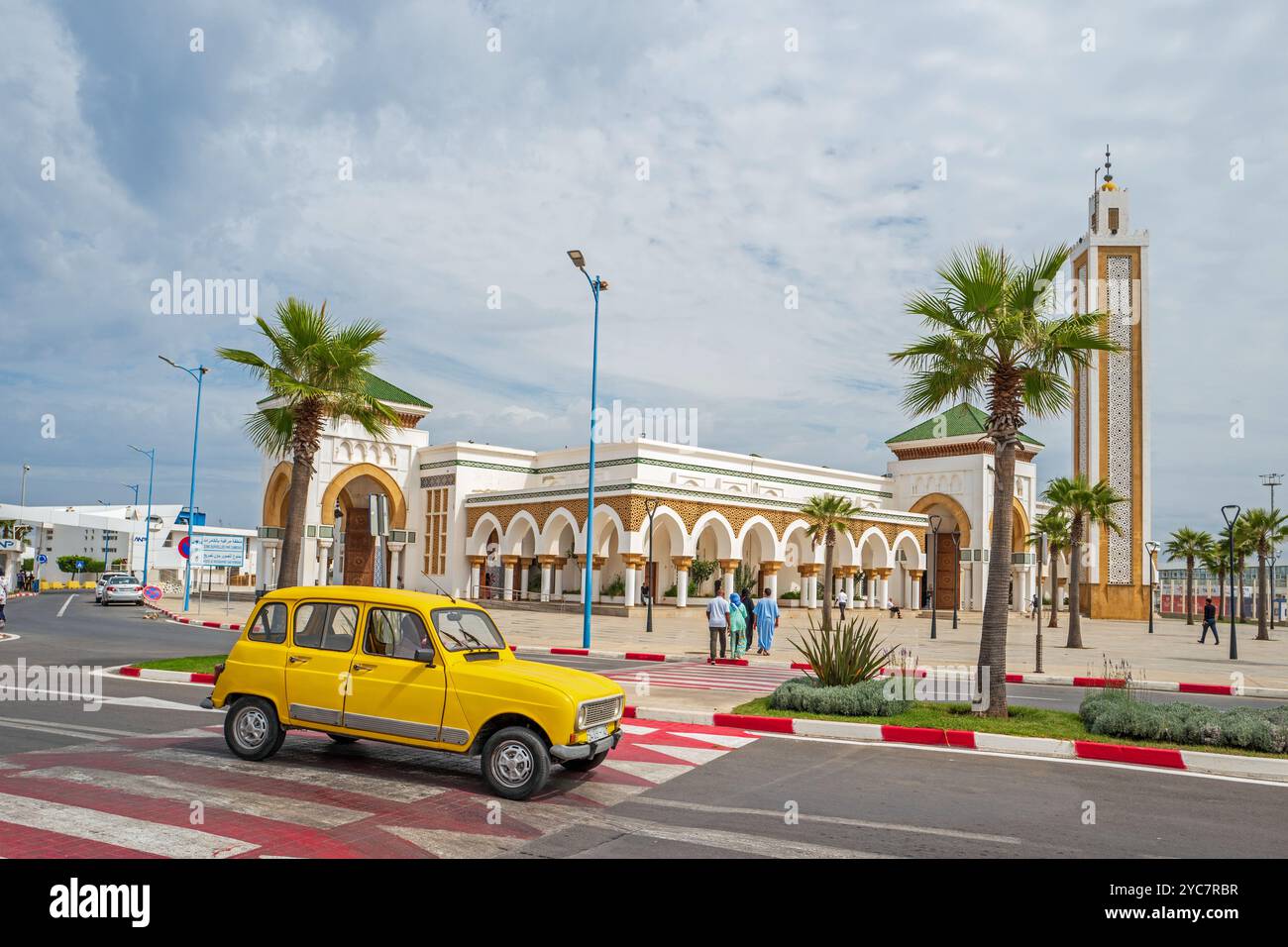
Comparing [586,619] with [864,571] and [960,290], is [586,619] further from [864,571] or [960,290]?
[864,571]

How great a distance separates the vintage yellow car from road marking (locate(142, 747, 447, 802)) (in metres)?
0.22

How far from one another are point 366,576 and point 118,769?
47.1 meters

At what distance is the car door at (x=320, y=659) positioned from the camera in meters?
8.14

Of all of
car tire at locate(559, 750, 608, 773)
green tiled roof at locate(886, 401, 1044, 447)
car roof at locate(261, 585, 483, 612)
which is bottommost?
car tire at locate(559, 750, 608, 773)

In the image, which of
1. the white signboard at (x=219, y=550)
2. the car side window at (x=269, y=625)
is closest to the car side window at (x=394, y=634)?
the car side window at (x=269, y=625)

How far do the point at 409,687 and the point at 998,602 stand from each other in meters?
7.47

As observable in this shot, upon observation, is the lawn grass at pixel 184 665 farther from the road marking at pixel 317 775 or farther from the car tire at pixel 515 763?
the car tire at pixel 515 763

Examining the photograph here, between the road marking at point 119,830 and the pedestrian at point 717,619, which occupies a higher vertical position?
the pedestrian at point 717,619

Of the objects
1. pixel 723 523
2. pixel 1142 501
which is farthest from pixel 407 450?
pixel 1142 501

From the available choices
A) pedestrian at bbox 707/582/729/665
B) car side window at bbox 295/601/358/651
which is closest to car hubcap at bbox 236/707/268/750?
car side window at bbox 295/601/358/651

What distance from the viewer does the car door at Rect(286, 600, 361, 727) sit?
814 centimetres

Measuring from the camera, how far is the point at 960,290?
12.4m

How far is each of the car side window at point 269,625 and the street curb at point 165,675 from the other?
270 inches

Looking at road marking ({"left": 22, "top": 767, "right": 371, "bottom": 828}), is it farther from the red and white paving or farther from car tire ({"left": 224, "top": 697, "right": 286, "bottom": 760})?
car tire ({"left": 224, "top": 697, "right": 286, "bottom": 760})
